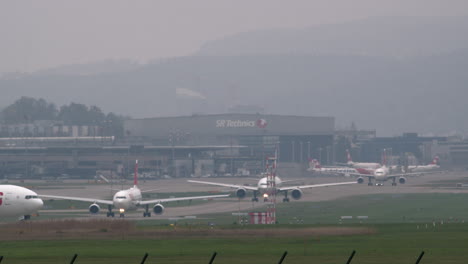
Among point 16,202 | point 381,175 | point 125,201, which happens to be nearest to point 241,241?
point 16,202

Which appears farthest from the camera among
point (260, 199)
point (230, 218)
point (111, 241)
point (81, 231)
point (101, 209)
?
point (260, 199)

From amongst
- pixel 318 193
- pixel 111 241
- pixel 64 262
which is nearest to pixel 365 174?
pixel 318 193

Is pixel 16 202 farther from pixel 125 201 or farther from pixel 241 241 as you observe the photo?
pixel 241 241

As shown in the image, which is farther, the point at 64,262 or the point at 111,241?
the point at 111,241

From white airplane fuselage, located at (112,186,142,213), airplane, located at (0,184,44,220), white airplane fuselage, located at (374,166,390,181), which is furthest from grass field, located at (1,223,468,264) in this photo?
white airplane fuselage, located at (374,166,390,181)

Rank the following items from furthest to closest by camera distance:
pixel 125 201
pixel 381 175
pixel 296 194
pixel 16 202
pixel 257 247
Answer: pixel 381 175
pixel 296 194
pixel 125 201
pixel 16 202
pixel 257 247

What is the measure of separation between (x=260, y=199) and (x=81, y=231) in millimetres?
54084

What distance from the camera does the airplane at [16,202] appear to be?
7456cm

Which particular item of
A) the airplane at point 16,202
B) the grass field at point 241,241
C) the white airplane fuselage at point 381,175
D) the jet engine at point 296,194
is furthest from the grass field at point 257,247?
the white airplane fuselage at point 381,175

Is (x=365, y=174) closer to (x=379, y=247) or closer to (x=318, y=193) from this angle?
(x=318, y=193)

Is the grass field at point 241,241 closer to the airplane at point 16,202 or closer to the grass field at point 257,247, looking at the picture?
the grass field at point 257,247

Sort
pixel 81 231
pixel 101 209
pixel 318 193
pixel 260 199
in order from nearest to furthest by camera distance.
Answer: pixel 81 231 → pixel 101 209 → pixel 260 199 → pixel 318 193

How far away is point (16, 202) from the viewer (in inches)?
2955

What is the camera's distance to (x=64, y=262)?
47219 millimetres
